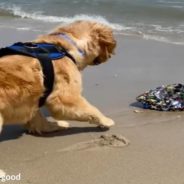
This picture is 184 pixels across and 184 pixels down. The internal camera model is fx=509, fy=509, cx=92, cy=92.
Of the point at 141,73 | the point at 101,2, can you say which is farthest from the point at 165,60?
the point at 101,2

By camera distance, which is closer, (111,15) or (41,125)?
(41,125)

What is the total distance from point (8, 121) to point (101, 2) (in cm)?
1054

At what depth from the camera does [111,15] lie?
1206 centimetres

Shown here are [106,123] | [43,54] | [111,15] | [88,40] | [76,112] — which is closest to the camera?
[43,54]

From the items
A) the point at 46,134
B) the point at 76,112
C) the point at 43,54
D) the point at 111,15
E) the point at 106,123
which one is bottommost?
the point at 46,134

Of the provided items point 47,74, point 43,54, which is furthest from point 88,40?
point 47,74

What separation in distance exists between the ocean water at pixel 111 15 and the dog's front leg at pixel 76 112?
13.1ft

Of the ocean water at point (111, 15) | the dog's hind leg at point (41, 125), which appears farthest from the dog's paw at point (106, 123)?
the ocean water at point (111, 15)

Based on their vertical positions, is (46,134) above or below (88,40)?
below

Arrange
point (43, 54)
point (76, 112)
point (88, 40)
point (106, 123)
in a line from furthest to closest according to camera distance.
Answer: point (88, 40)
point (106, 123)
point (76, 112)
point (43, 54)

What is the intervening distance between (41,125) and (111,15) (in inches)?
307

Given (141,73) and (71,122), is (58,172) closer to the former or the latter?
(71,122)

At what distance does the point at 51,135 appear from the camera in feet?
15.0

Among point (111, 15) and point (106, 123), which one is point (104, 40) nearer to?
point (106, 123)
